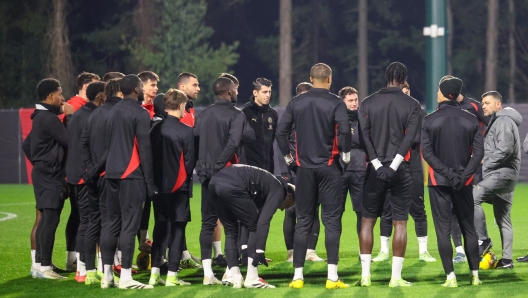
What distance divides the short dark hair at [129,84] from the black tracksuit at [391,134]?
223 centimetres

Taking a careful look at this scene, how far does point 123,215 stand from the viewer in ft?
30.4

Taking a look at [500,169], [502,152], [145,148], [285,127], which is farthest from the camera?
[500,169]

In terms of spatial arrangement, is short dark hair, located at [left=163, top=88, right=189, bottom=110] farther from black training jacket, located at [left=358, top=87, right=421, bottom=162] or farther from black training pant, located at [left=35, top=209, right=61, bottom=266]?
black training pant, located at [left=35, top=209, right=61, bottom=266]

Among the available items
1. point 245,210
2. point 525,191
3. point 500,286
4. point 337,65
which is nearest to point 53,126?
point 245,210

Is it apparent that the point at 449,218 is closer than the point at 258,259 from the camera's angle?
Yes

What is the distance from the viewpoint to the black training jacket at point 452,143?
30.0 ft

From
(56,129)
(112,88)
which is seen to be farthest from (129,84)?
(56,129)

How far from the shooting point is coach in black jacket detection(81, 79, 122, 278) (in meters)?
9.39

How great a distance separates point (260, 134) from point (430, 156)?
265 centimetres

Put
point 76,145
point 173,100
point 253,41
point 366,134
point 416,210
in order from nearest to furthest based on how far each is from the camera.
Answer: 1. point 366,134
2. point 173,100
3. point 76,145
4. point 416,210
5. point 253,41

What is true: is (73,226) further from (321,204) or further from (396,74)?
(396,74)

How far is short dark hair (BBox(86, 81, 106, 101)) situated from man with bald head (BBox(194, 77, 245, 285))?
113 centimetres

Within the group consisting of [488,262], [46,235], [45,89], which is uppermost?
[45,89]

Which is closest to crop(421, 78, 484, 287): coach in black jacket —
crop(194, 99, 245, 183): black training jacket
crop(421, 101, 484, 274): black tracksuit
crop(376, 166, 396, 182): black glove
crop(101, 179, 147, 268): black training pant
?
crop(421, 101, 484, 274): black tracksuit
